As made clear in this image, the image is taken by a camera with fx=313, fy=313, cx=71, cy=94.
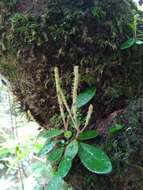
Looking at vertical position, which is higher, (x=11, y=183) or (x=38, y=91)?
(x=38, y=91)

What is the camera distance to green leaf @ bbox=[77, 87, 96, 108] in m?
0.78

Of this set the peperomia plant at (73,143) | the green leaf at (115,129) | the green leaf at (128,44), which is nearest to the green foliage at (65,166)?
the peperomia plant at (73,143)

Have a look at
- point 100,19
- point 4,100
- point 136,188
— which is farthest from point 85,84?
point 4,100

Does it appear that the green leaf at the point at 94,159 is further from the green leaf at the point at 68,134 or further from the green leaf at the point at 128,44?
the green leaf at the point at 128,44

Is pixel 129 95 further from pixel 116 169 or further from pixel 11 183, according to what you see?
pixel 11 183

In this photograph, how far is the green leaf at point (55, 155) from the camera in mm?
748

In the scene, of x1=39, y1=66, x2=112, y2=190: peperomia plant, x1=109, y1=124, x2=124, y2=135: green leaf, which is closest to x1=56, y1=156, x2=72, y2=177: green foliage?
x1=39, y1=66, x2=112, y2=190: peperomia plant

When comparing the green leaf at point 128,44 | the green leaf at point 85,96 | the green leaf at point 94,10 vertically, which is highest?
the green leaf at point 94,10

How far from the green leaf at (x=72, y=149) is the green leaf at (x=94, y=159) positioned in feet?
0.04

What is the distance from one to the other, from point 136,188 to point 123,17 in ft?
1.48

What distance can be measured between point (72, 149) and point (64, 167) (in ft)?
0.15

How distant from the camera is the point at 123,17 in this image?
33.9 inches

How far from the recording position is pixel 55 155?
75 cm

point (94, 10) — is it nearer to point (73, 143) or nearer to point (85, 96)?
point (85, 96)
